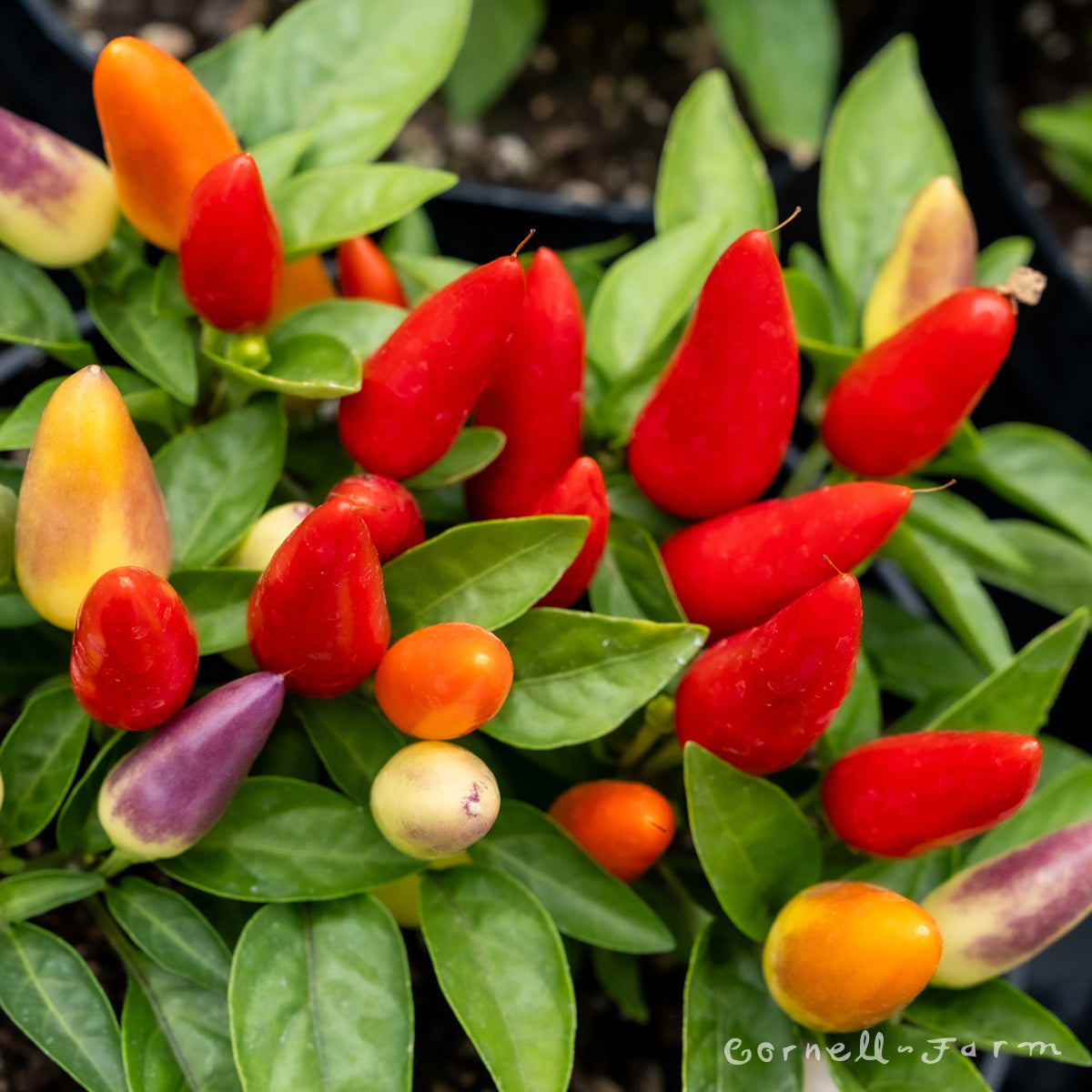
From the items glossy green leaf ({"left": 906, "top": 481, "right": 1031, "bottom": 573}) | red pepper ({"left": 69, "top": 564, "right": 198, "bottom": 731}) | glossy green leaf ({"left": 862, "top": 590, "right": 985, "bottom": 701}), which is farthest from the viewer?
glossy green leaf ({"left": 862, "top": 590, "right": 985, "bottom": 701})

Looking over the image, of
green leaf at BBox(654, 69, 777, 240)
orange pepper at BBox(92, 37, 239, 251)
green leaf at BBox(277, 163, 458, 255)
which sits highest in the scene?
orange pepper at BBox(92, 37, 239, 251)

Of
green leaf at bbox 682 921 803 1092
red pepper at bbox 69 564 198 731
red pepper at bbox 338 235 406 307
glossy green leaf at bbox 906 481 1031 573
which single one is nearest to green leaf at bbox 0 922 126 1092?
red pepper at bbox 69 564 198 731

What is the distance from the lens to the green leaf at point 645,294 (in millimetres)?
616

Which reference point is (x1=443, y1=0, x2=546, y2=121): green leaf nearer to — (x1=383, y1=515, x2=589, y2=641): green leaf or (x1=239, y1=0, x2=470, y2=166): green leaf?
(x1=239, y1=0, x2=470, y2=166): green leaf

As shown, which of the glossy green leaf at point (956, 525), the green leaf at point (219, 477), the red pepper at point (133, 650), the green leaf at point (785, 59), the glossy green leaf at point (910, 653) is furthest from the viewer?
the green leaf at point (785, 59)

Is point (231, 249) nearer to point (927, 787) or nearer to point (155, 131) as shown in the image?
point (155, 131)

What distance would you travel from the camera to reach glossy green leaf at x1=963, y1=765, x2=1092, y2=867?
0.56 meters

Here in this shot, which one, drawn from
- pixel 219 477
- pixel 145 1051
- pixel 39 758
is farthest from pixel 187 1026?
pixel 219 477

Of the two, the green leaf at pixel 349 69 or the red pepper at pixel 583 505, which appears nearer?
the red pepper at pixel 583 505

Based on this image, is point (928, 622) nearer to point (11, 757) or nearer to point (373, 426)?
point (373, 426)

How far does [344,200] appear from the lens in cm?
55

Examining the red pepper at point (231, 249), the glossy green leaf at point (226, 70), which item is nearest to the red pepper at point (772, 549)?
the red pepper at point (231, 249)

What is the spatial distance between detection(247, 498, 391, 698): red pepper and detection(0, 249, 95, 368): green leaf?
178mm

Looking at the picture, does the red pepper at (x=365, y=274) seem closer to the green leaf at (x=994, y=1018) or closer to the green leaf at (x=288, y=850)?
the green leaf at (x=288, y=850)
